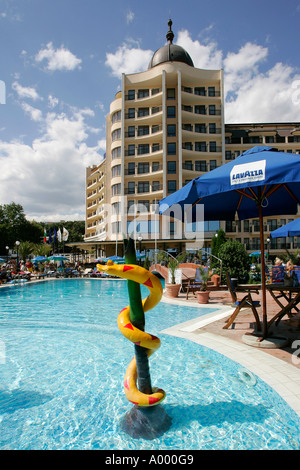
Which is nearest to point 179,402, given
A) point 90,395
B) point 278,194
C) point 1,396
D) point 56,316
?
point 90,395

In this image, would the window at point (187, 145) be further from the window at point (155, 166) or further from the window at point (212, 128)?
the window at point (155, 166)

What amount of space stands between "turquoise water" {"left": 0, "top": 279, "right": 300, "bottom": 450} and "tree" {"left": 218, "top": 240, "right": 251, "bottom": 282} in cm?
896

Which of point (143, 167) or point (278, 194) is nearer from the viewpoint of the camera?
point (278, 194)

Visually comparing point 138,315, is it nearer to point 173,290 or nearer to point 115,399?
point 115,399

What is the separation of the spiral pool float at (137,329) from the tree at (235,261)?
39.3 ft

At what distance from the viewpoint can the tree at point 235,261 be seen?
47.4 ft

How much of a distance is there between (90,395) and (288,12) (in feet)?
41.4

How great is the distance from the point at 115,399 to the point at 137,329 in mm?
1562

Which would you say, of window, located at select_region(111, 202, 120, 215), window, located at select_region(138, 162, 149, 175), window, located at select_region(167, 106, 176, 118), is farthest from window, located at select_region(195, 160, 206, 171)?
window, located at select_region(111, 202, 120, 215)

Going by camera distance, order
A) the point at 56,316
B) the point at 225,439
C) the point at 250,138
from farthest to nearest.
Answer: the point at 250,138
the point at 56,316
the point at 225,439

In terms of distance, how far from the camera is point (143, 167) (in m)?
39.5

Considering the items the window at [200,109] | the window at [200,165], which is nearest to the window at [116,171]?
the window at [200,165]

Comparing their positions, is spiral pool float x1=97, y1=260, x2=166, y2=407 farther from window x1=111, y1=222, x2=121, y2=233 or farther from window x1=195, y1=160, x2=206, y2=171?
window x1=195, y1=160, x2=206, y2=171
